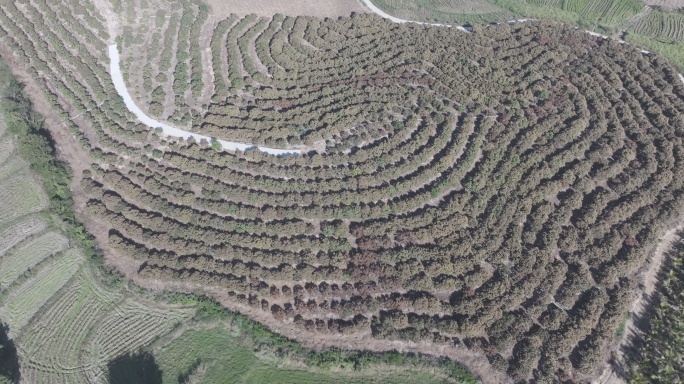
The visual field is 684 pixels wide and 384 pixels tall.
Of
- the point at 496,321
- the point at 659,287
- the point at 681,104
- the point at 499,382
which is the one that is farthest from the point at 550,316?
the point at 681,104

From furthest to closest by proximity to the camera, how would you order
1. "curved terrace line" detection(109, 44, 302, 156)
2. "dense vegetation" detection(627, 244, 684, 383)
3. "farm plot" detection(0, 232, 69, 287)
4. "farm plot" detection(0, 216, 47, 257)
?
1. "curved terrace line" detection(109, 44, 302, 156)
2. "farm plot" detection(0, 216, 47, 257)
3. "farm plot" detection(0, 232, 69, 287)
4. "dense vegetation" detection(627, 244, 684, 383)

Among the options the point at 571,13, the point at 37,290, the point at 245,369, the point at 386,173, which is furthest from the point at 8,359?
the point at 571,13

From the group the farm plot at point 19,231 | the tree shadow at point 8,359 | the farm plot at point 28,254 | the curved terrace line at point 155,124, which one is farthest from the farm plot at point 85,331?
the curved terrace line at point 155,124

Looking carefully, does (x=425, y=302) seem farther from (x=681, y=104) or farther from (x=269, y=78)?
(x=681, y=104)

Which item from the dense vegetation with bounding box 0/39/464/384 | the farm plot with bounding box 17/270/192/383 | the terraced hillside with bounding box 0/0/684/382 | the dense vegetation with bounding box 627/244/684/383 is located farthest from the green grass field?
the dense vegetation with bounding box 627/244/684/383

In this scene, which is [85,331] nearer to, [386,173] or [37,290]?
[37,290]

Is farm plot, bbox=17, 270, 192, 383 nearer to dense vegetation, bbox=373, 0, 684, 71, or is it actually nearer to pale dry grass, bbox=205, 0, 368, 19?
pale dry grass, bbox=205, 0, 368, 19
